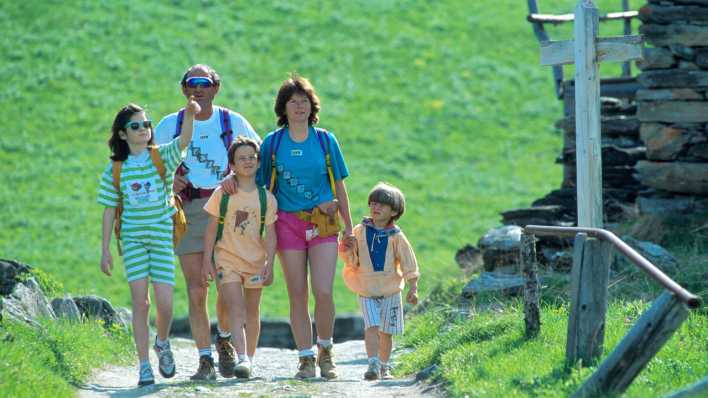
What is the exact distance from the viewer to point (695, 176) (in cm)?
1227

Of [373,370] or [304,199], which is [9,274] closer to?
[304,199]

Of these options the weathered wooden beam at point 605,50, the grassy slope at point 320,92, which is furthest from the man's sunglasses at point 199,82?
the grassy slope at point 320,92

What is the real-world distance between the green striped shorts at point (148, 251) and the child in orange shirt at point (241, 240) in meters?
0.29

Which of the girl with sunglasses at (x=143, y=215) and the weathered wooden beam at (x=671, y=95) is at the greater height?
the weathered wooden beam at (x=671, y=95)

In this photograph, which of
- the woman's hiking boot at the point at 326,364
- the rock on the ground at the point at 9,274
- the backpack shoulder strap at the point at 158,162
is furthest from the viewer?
the rock on the ground at the point at 9,274

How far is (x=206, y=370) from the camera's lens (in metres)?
8.23

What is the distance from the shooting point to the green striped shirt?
8.02 metres

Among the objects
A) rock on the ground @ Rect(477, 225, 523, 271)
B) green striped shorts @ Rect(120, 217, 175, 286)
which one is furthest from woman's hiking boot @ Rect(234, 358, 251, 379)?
rock on the ground @ Rect(477, 225, 523, 271)

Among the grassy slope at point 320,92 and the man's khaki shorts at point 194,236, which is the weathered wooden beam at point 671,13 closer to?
the man's khaki shorts at point 194,236

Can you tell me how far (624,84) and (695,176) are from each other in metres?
3.19

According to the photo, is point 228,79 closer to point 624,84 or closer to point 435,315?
point 624,84

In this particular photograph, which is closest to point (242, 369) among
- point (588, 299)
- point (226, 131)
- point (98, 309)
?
point (226, 131)

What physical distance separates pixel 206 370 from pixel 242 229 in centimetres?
96

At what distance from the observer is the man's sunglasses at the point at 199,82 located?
8484 mm
